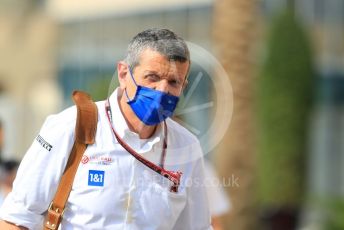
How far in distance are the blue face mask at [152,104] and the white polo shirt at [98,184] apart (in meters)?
0.08

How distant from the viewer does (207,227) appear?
4230 millimetres

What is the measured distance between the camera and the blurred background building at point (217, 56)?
14625 mm

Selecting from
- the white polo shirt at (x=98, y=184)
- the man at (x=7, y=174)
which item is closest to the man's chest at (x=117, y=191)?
the white polo shirt at (x=98, y=184)

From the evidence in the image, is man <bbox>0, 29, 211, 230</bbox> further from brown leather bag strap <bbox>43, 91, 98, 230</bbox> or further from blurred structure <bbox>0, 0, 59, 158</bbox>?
blurred structure <bbox>0, 0, 59, 158</bbox>

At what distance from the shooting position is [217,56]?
49.3 feet

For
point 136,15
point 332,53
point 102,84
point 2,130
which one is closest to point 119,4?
point 136,15

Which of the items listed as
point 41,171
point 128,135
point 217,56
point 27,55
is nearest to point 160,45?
point 128,135

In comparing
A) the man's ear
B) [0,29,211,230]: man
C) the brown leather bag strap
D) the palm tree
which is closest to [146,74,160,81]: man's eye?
[0,29,211,230]: man

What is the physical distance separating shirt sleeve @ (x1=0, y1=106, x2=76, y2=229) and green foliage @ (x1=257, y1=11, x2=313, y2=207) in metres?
16.1

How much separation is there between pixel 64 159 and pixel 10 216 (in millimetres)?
294

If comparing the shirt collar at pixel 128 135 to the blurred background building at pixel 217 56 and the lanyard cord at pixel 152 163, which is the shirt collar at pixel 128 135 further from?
the blurred background building at pixel 217 56

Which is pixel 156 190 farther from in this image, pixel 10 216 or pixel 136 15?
pixel 136 15

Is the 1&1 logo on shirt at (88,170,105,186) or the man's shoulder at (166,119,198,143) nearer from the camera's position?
the 1&1 logo on shirt at (88,170,105,186)

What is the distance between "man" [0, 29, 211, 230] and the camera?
3859 millimetres
